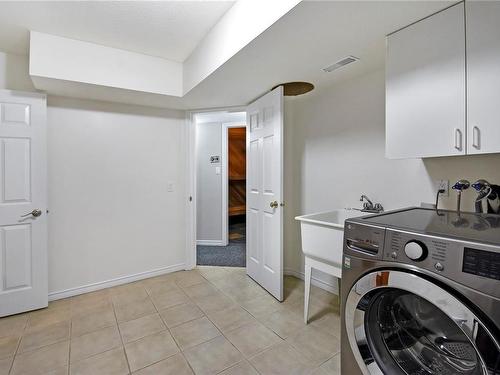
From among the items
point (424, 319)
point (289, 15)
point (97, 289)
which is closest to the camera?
point (424, 319)

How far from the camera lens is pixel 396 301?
107cm

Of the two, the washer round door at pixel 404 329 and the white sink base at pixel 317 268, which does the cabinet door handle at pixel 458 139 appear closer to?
the washer round door at pixel 404 329

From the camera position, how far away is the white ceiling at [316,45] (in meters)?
1.20

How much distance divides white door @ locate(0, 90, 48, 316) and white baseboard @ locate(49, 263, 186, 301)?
186 millimetres

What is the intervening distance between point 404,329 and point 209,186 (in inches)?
134

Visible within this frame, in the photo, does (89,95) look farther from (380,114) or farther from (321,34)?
(380,114)

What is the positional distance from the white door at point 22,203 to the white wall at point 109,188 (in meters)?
0.18

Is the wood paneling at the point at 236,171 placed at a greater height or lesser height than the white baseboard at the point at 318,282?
greater

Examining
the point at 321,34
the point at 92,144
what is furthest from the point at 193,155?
the point at 321,34

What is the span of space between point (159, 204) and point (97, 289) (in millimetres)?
1070

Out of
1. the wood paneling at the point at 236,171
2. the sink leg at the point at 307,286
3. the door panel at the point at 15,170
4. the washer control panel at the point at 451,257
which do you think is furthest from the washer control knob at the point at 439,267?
the wood paneling at the point at 236,171

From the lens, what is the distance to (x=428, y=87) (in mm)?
1299

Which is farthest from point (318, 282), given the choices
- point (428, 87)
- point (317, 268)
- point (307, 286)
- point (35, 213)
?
point (35, 213)

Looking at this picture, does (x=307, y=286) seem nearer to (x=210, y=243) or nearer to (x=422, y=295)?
(x=422, y=295)
